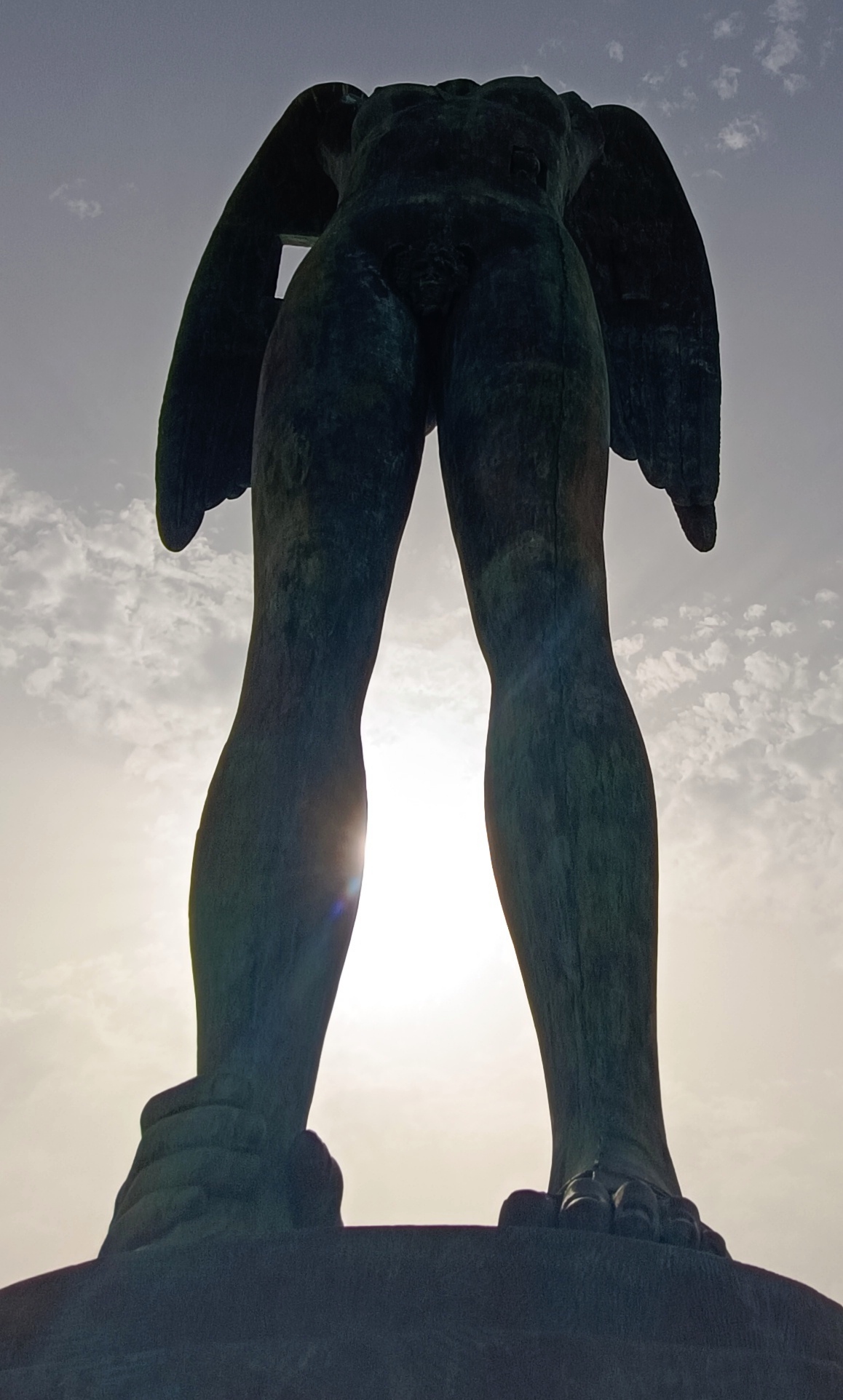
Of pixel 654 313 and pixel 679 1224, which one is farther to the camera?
pixel 654 313

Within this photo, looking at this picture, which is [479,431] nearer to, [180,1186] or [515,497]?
[515,497]

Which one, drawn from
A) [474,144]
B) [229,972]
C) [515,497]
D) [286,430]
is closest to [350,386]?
[286,430]

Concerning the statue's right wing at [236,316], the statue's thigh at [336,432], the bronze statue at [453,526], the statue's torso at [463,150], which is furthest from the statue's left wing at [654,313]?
the statue's thigh at [336,432]

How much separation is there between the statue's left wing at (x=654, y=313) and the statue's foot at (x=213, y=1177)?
2797mm

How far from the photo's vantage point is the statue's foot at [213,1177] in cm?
233

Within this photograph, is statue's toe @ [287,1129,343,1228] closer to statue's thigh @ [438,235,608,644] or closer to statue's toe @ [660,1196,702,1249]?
statue's toe @ [660,1196,702,1249]

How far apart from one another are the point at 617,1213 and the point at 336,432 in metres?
1.98

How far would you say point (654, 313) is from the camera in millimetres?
4859

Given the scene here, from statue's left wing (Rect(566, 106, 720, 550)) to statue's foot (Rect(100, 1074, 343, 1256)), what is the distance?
110 inches

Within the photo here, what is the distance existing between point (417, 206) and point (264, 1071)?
2.25m

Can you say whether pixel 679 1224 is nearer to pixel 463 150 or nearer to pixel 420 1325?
pixel 420 1325

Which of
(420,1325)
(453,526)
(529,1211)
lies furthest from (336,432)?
(420,1325)

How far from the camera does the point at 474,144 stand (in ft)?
13.2

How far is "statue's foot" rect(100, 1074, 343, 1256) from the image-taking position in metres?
2.33
